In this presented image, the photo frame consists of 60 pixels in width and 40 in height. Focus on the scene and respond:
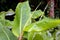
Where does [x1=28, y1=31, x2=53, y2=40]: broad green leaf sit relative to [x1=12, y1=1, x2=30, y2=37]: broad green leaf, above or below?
below

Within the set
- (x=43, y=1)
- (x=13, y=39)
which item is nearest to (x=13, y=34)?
(x=13, y=39)

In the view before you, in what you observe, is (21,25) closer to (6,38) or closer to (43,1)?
(6,38)

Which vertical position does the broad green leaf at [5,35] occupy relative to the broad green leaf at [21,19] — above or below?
below

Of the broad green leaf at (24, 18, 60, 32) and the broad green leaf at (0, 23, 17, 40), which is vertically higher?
the broad green leaf at (24, 18, 60, 32)

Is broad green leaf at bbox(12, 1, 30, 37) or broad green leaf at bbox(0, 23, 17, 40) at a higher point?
broad green leaf at bbox(12, 1, 30, 37)

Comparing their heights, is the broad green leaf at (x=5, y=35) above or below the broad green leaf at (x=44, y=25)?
below

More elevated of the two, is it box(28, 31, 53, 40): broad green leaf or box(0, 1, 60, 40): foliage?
box(0, 1, 60, 40): foliage

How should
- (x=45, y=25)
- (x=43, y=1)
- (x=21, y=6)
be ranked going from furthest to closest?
(x=43, y=1), (x=21, y=6), (x=45, y=25)

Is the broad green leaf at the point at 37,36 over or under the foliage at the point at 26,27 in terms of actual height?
under
